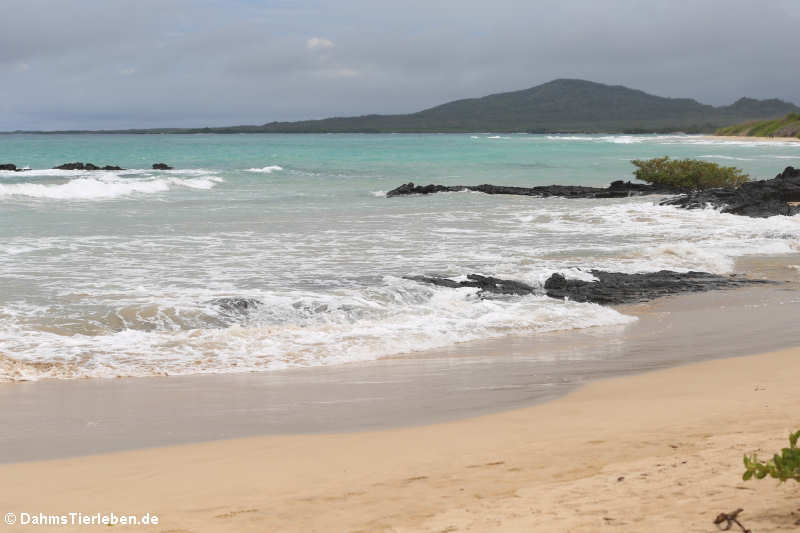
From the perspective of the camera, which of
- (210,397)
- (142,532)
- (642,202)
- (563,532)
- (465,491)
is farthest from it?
(642,202)

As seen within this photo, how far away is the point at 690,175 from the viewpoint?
3212 centimetres

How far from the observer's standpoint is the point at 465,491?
16.1ft

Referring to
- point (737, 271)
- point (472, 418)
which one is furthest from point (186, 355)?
point (737, 271)

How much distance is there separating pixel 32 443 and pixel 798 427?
5.49 m

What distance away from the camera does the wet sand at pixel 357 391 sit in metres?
6.46

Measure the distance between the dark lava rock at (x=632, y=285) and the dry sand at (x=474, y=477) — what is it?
17.7 ft

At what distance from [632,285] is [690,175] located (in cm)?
2071

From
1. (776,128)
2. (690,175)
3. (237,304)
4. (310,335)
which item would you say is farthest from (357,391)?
(776,128)

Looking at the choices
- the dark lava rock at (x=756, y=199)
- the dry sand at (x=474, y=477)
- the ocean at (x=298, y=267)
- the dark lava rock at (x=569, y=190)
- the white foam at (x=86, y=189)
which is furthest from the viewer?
the white foam at (x=86, y=189)

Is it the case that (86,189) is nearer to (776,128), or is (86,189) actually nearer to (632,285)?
(632,285)

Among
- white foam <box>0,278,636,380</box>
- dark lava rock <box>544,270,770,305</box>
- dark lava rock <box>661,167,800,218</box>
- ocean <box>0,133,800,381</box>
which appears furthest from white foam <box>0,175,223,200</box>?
dark lava rock <box>544,270,770,305</box>

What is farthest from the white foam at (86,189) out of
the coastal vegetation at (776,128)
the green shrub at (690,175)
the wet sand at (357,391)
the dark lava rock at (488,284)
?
the coastal vegetation at (776,128)

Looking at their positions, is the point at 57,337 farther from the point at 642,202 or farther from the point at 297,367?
the point at 642,202

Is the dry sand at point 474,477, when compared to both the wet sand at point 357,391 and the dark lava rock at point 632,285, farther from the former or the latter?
the dark lava rock at point 632,285
